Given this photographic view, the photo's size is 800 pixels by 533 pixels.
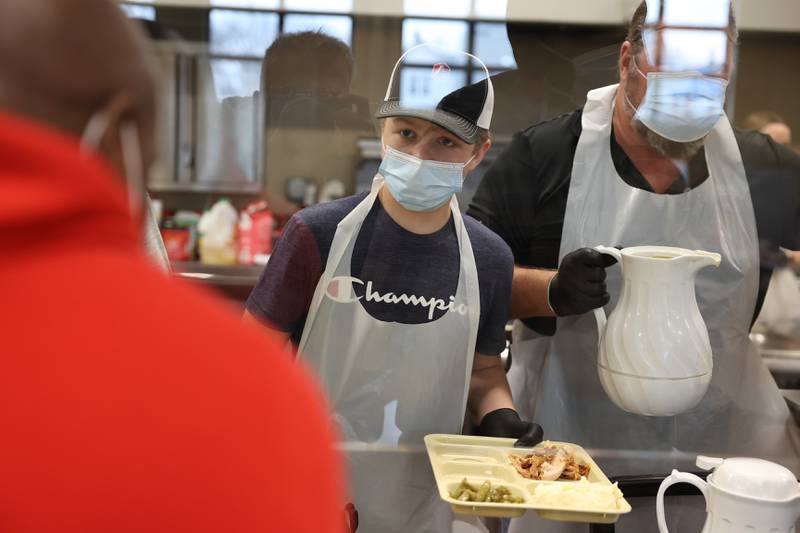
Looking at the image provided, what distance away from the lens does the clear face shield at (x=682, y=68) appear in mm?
1263

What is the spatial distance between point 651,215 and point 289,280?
1.93 feet

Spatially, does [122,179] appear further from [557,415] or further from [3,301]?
[557,415]

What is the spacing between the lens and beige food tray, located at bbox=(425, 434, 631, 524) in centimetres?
97

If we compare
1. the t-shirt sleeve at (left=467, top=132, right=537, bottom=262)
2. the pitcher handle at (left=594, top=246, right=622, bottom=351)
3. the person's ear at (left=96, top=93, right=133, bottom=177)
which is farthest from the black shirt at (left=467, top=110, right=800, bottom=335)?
the person's ear at (left=96, top=93, right=133, bottom=177)

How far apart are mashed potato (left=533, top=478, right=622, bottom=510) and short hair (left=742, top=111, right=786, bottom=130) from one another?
70 centimetres

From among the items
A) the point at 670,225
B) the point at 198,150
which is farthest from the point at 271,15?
the point at 670,225

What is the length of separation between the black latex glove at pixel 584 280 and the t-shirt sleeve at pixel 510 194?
0.40 feet

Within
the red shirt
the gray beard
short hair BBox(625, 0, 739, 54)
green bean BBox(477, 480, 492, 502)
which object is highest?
short hair BBox(625, 0, 739, 54)

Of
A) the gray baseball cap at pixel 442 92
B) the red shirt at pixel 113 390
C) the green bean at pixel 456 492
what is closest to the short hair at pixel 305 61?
the gray baseball cap at pixel 442 92

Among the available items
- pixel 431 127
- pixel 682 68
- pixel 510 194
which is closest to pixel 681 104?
pixel 682 68

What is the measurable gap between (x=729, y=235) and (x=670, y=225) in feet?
0.33

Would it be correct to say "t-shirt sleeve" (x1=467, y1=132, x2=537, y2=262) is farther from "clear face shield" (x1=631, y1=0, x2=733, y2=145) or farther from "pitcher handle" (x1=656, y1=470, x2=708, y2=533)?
"pitcher handle" (x1=656, y1=470, x2=708, y2=533)

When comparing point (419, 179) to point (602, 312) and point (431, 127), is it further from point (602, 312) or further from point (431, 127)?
point (602, 312)

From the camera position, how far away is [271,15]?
135 centimetres
